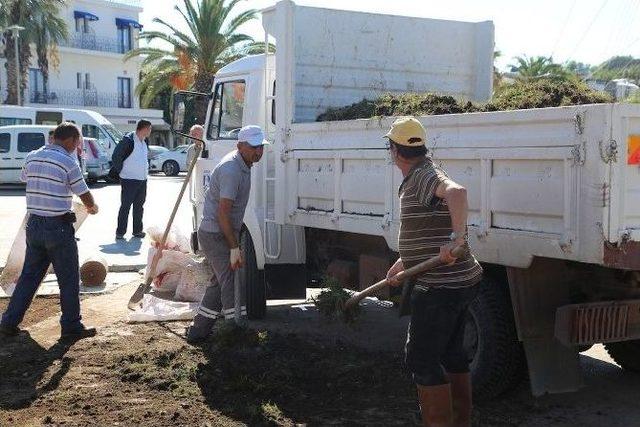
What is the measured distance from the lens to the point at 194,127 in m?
8.40

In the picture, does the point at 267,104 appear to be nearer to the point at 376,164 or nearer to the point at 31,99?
the point at 376,164

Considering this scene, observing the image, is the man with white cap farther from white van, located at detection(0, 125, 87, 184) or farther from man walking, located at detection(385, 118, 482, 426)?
white van, located at detection(0, 125, 87, 184)

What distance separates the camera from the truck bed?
4195mm

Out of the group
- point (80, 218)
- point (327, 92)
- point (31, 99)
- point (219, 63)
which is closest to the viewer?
point (327, 92)

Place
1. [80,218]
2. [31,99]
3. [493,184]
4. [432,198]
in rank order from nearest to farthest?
1. [432,198]
2. [493,184]
3. [80,218]
4. [31,99]

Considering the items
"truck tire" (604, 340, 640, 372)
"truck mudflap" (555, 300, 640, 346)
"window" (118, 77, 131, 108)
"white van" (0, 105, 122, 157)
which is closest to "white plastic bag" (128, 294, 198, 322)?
"truck tire" (604, 340, 640, 372)

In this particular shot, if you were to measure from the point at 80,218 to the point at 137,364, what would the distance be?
2595mm

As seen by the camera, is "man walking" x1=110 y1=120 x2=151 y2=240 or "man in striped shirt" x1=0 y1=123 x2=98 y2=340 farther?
"man walking" x1=110 y1=120 x2=151 y2=240

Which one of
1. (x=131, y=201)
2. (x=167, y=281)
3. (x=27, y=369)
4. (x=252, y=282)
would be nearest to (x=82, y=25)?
(x=131, y=201)

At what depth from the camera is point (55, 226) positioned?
6648 millimetres

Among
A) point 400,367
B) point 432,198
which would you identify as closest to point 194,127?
point 400,367

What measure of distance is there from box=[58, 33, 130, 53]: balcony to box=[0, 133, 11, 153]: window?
25463mm

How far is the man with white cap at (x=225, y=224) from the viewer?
6324mm

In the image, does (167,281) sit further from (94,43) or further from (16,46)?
(94,43)
